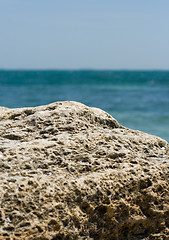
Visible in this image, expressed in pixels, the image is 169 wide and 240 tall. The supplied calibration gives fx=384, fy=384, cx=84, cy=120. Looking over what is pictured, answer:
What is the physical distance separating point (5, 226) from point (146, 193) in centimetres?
85

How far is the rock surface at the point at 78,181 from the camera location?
201cm

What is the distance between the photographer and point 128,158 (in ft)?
7.88

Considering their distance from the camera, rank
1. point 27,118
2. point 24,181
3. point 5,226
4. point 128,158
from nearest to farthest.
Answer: point 5,226 → point 24,181 → point 128,158 → point 27,118

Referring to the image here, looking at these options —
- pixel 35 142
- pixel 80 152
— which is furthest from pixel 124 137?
pixel 35 142

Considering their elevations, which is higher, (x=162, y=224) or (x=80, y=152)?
(x=80, y=152)

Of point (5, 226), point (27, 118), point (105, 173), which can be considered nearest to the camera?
point (5, 226)

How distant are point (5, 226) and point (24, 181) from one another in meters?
0.26

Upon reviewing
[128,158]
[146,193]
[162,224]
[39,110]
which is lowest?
[162,224]

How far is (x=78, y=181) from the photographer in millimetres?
2160

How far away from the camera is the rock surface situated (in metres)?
2.01

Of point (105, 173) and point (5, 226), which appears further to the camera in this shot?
point (105, 173)

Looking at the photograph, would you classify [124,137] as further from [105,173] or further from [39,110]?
[39,110]

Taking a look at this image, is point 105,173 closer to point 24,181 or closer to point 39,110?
point 24,181

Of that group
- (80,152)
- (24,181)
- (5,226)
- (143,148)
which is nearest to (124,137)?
(143,148)
